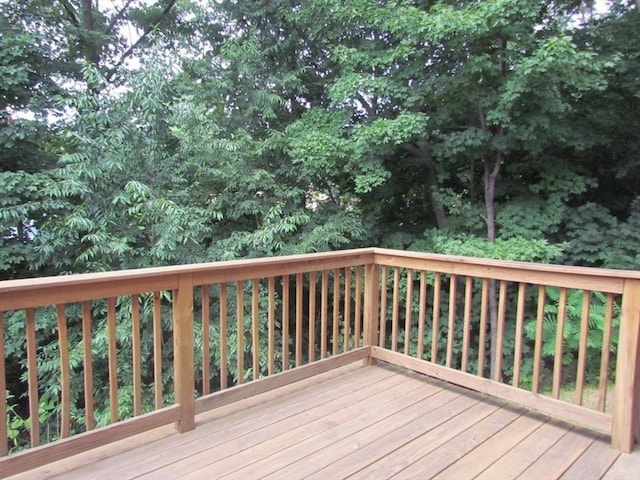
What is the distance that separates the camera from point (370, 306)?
330cm

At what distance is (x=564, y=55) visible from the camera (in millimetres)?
4070

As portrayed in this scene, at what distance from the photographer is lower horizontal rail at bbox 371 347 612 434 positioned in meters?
2.17

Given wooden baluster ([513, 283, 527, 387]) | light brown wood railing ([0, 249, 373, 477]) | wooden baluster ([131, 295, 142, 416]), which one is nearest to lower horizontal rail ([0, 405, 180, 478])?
light brown wood railing ([0, 249, 373, 477])

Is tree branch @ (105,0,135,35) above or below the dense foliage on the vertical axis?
above

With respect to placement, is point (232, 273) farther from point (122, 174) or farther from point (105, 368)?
point (105, 368)

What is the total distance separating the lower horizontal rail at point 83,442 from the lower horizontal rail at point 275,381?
22 centimetres

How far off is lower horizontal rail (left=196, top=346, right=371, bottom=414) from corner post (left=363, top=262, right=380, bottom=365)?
9cm

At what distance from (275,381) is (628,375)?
1.94 meters

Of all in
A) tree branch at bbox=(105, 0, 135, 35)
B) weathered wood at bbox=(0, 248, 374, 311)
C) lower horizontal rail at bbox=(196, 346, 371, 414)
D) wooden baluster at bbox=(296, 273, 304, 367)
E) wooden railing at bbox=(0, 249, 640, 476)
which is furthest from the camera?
tree branch at bbox=(105, 0, 135, 35)

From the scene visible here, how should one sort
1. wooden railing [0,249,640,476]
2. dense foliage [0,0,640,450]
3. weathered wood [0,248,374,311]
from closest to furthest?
weathered wood [0,248,374,311]
wooden railing [0,249,640,476]
dense foliage [0,0,640,450]

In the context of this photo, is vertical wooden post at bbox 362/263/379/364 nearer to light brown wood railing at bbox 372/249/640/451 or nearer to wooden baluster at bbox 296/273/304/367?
light brown wood railing at bbox 372/249/640/451

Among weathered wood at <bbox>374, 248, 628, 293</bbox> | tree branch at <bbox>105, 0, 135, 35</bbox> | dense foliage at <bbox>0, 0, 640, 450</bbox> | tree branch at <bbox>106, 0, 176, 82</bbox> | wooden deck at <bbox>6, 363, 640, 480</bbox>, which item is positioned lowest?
wooden deck at <bbox>6, 363, 640, 480</bbox>

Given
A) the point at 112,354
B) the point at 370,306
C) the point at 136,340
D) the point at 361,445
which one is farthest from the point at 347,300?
the point at 112,354


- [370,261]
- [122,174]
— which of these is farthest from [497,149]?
[122,174]
